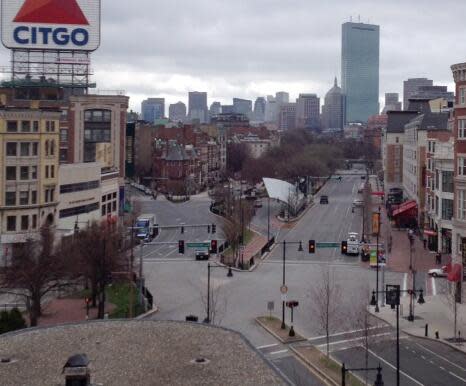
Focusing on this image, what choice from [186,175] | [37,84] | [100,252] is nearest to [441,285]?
[100,252]

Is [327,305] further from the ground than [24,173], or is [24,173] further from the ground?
[24,173]

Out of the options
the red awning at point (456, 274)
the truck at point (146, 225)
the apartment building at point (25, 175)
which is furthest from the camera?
the truck at point (146, 225)

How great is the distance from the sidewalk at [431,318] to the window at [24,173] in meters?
29.9

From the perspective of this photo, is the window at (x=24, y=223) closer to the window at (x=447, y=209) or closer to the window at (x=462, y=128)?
the window at (x=462, y=128)

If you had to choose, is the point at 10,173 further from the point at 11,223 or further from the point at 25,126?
the point at 25,126

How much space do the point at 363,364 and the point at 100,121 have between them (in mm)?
66137

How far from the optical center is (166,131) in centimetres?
16888

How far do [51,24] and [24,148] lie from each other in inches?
1158

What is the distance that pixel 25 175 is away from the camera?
60.5m

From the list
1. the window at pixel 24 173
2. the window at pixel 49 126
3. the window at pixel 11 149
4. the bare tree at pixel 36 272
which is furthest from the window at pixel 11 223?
the bare tree at pixel 36 272

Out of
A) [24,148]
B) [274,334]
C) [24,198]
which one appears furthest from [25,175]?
[274,334]

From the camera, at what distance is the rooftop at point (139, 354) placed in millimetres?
20500

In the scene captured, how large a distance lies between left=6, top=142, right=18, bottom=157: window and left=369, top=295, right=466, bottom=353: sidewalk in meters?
30.9

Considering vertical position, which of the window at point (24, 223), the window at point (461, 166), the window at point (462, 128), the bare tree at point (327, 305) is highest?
the window at point (462, 128)
